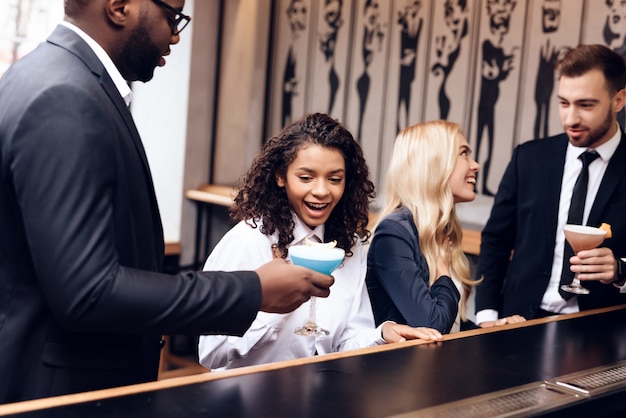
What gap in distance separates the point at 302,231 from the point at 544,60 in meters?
2.09

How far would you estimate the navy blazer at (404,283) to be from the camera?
90.1 inches

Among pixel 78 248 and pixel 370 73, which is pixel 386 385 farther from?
pixel 370 73

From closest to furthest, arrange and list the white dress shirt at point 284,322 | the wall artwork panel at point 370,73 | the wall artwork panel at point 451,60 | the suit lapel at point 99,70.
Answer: the suit lapel at point 99,70 < the white dress shirt at point 284,322 < the wall artwork panel at point 451,60 < the wall artwork panel at point 370,73

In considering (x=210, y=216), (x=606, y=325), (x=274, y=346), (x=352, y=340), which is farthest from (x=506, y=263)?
(x=210, y=216)

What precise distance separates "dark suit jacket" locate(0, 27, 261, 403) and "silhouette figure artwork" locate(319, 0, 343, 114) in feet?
11.2

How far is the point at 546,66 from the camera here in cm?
377

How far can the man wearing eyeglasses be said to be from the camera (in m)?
1.27

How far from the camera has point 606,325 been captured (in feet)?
7.41

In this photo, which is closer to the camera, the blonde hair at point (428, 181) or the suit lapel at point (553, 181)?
the blonde hair at point (428, 181)

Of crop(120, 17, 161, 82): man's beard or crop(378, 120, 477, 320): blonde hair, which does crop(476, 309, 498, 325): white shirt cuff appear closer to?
crop(378, 120, 477, 320): blonde hair

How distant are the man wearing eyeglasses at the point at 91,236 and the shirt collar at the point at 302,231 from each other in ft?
2.30

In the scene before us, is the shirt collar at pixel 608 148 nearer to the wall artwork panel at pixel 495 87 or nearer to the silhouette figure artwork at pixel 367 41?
the wall artwork panel at pixel 495 87

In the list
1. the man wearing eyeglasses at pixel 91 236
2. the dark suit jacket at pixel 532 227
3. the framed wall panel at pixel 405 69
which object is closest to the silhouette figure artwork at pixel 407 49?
Result: the framed wall panel at pixel 405 69

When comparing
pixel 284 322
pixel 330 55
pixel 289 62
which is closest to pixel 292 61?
pixel 289 62
